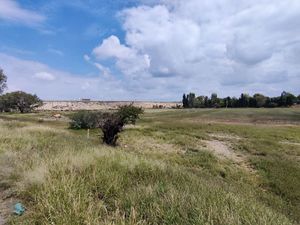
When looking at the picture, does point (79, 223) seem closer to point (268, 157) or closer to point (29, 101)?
point (268, 157)

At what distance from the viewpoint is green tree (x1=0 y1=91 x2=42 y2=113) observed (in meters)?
118

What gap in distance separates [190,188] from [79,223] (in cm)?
239

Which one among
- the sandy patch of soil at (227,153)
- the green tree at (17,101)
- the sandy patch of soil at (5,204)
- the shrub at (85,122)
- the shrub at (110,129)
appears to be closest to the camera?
the sandy patch of soil at (5,204)

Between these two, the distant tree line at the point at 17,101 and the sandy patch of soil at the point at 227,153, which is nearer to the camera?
the sandy patch of soil at the point at 227,153

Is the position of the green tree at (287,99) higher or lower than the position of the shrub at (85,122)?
higher

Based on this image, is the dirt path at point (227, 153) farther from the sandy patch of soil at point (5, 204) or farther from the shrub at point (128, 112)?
the sandy patch of soil at point (5, 204)

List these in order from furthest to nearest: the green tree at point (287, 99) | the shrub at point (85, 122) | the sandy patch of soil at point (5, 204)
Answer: the green tree at point (287, 99), the shrub at point (85, 122), the sandy patch of soil at point (5, 204)

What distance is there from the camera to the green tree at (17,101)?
389 feet

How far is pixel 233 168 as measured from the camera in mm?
20203

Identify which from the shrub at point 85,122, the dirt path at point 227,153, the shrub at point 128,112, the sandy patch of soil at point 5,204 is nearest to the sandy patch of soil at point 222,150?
the dirt path at point 227,153

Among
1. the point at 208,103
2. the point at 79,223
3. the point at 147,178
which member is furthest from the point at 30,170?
the point at 208,103

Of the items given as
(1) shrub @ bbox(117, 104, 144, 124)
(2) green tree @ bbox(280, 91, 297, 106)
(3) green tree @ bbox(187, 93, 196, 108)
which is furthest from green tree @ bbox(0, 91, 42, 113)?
(1) shrub @ bbox(117, 104, 144, 124)

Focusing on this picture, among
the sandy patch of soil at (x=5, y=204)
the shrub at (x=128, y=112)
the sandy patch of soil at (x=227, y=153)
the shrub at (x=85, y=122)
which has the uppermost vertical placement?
the shrub at (x=128, y=112)

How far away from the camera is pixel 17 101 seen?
119 metres
